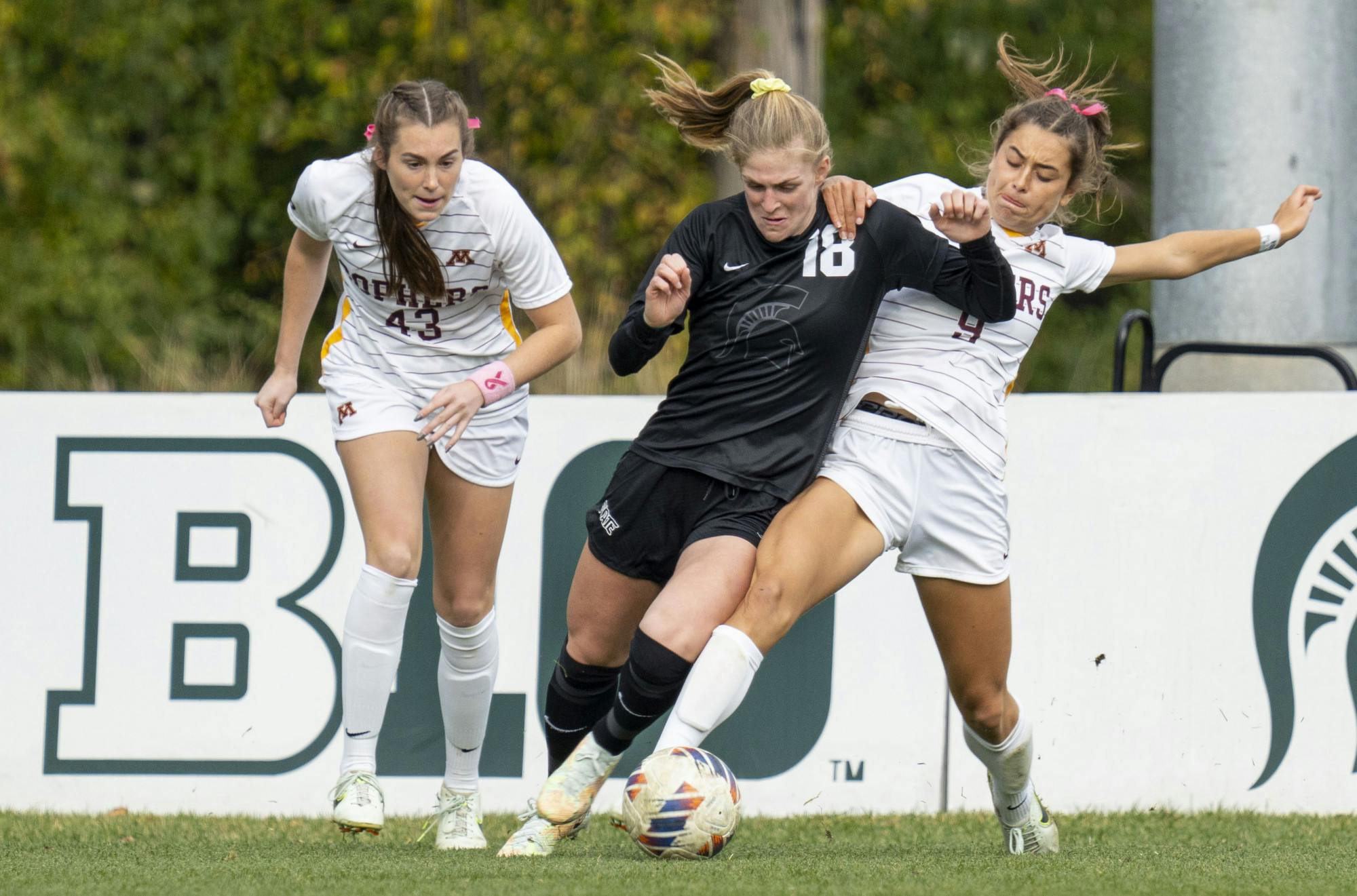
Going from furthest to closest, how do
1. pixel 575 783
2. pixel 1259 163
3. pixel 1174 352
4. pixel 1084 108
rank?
pixel 1259 163
pixel 1174 352
pixel 1084 108
pixel 575 783

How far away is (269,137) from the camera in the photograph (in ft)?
49.8

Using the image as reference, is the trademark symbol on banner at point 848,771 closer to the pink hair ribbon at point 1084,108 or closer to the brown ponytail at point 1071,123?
the brown ponytail at point 1071,123

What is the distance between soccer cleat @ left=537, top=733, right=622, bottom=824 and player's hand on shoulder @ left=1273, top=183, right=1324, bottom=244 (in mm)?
2339

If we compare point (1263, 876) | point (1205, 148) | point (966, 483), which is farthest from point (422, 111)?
point (1205, 148)

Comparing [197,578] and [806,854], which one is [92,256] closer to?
[197,578]

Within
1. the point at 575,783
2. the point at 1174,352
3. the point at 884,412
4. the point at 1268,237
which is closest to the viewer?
the point at 575,783

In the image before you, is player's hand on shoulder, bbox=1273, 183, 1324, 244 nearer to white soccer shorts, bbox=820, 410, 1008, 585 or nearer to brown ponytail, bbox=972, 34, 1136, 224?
brown ponytail, bbox=972, 34, 1136, 224

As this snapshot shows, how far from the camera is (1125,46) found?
17.7m

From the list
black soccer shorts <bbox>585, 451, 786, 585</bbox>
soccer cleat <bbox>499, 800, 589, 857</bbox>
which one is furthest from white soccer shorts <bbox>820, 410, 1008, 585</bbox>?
soccer cleat <bbox>499, 800, 589, 857</bbox>

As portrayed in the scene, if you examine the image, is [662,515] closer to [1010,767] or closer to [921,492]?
Answer: [921,492]

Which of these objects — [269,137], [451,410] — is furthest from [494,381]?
[269,137]

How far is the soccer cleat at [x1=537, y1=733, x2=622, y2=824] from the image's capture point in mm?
3961

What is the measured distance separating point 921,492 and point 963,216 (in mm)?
669

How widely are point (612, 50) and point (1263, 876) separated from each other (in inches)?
465
